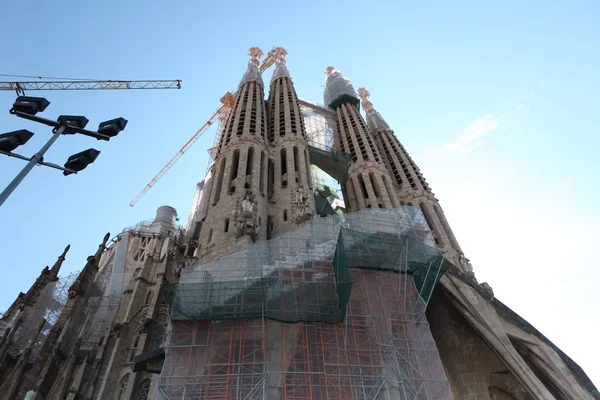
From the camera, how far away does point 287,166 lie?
31000 mm

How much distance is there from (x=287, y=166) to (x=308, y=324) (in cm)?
1606

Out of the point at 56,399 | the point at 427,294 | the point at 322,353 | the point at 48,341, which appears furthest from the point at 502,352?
the point at 48,341

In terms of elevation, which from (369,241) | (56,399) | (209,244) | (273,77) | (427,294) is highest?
(273,77)

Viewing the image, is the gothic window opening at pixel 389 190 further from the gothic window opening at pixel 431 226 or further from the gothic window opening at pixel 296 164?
the gothic window opening at pixel 296 164

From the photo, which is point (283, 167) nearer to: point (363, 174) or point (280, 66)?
point (363, 174)

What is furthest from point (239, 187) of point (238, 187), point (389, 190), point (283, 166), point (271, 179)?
point (389, 190)

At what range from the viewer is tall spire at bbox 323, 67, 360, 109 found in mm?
50500

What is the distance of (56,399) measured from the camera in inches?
887

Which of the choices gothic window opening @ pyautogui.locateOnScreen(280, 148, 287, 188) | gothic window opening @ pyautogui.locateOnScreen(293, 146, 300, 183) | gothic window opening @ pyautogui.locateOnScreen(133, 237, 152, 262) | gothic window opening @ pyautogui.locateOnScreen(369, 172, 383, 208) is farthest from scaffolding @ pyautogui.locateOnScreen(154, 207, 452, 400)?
gothic window opening @ pyautogui.locateOnScreen(133, 237, 152, 262)

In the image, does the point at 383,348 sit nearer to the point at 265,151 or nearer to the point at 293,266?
the point at 293,266

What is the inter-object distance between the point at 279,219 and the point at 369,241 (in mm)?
7711

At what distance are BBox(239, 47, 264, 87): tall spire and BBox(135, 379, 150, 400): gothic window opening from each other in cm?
2810

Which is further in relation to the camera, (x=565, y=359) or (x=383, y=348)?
(x=565, y=359)

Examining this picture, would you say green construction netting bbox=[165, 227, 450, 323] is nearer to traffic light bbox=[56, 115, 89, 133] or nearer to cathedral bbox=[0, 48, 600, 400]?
cathedral bbox=[0, 48, 600, 400]
